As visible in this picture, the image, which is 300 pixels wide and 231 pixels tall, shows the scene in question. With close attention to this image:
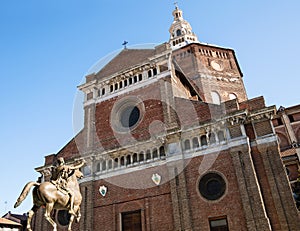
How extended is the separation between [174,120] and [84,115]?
7357 mm

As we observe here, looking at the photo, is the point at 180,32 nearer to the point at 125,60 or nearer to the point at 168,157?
the point at 125,60

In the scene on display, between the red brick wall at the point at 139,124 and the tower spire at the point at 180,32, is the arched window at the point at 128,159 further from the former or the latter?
the tower spire at the point at 180,32

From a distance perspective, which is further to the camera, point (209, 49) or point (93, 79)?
point (209, 49)

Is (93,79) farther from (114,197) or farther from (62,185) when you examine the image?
(62,185)

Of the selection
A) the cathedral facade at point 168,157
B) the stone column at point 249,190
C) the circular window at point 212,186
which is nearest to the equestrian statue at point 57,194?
the cathedral facade at point 168,157

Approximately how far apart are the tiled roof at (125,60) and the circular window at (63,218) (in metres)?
10.2

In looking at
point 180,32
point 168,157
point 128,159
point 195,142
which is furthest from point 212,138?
point 180,32

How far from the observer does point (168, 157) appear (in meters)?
15.3

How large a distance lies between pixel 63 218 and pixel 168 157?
7779 mm

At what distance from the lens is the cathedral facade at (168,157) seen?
1308cm

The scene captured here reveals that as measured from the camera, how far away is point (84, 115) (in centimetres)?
2045

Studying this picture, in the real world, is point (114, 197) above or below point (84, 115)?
below

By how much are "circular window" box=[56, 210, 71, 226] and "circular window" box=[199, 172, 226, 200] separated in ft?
27.9

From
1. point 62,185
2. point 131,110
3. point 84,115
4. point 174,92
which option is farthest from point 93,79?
point 62,185
